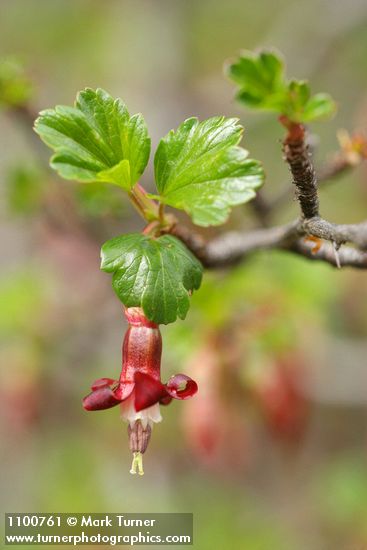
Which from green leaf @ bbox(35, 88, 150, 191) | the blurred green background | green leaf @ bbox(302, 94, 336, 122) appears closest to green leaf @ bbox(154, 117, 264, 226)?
green leaf @ bbox(35, 88, 150, 191)

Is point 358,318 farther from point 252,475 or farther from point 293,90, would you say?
point 293,90

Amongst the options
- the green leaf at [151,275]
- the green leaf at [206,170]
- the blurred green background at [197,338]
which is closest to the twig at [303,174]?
the green leaf at [206,170]

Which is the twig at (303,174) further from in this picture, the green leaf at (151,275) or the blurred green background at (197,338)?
the blurred green background at (197,338)

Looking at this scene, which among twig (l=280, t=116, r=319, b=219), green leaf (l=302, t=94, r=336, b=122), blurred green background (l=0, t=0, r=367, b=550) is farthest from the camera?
blurred green background (l=0, t=0, r=367, b=550)

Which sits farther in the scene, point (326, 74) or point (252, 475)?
point (326, 74)

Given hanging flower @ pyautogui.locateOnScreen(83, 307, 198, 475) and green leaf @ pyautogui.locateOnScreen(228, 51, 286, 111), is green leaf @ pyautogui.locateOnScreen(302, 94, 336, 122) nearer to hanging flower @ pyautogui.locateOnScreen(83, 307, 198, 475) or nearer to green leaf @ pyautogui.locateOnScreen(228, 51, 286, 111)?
green leaf @ pyautogui.locateOnScreen(228, 51, 286, 111)

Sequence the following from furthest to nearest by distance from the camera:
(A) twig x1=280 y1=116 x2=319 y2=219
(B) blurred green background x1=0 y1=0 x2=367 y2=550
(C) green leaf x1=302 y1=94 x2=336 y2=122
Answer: (B) blurred green background x1=0 y1=0 x2=367 y2=550 < (C) green leaf x1=302 y1=94 x2=336 y2=122 < (A) twig x1=280 y1=116 x2=319 y2=219

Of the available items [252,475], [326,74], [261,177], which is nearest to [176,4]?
[326,74]
